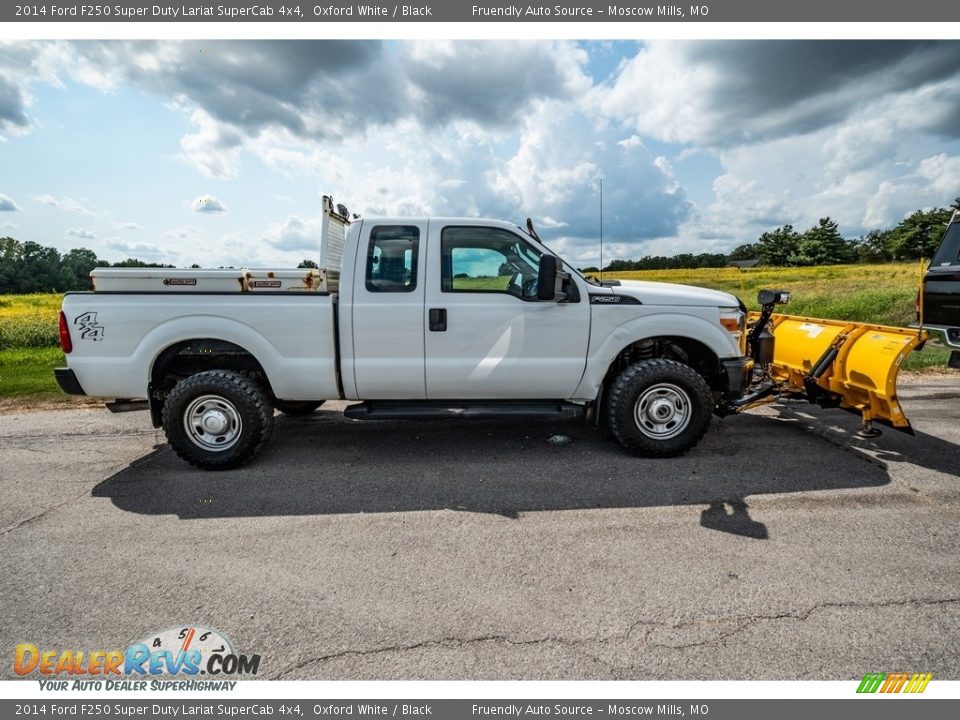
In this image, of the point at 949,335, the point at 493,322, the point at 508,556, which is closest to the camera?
the point at 508,556

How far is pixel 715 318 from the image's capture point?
4461 mm

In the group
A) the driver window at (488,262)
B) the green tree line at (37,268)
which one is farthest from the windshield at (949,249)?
the green tree line at (37,268)

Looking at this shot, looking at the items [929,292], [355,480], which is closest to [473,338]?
[355,480]

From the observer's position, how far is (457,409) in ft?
14.5

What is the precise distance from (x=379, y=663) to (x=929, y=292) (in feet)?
22.4

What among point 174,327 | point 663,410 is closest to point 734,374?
point 663,410

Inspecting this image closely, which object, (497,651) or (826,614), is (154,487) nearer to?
(497,651)

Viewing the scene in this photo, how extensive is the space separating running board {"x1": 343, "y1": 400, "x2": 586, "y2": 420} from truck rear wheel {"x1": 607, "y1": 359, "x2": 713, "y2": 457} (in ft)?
1.30

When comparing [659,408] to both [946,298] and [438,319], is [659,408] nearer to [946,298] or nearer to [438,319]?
[438,319]

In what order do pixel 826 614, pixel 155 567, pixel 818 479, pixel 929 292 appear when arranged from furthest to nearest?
pixel 929 292 < pixel 818 479 < pixel 155 567 < pixel 826 614

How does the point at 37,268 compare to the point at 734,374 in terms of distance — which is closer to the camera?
the point at 734,374

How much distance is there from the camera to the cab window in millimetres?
4254

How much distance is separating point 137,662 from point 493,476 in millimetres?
2569

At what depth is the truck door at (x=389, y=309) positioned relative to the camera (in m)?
4.20
